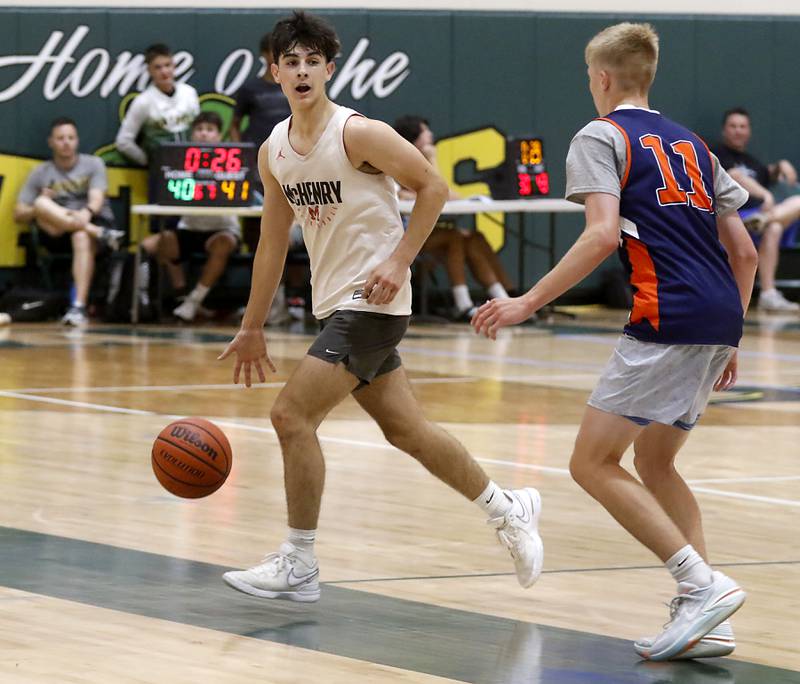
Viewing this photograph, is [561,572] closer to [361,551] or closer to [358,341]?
[361,551]

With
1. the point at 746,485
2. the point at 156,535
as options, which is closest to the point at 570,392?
the point at 746,485

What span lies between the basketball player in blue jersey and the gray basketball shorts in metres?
0.87

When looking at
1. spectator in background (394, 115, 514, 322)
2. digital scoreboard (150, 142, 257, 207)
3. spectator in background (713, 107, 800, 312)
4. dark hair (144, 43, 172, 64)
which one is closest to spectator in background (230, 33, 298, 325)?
digital scoreboard (150, 142, 257, 207)

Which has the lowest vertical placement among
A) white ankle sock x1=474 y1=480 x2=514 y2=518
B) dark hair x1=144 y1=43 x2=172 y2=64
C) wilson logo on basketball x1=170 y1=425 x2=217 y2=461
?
white ankle sock x1=474 y1=480 x2=514 y2=518

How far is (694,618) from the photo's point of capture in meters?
4.99

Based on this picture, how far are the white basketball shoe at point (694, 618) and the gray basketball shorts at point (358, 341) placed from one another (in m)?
1.38

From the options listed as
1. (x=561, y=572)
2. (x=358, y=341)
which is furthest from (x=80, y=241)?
(x=358, y=341)

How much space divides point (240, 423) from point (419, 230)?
179 inches

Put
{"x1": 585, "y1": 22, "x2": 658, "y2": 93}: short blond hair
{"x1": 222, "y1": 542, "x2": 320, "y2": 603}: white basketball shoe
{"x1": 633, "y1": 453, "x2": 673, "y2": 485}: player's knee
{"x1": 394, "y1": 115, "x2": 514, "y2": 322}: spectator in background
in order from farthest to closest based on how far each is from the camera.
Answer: {"x1": 394, "y1": 115, "x2": 514, "y2": 322}: spectator in background, {"x1": 222, "y1": 542, "x2": 320, "y2": 603}: white basketball shoe, {"x1": 633, "y1": 453, "x2": 673, "y2": 485}: player's knee, {"x1": 585, "y1": 22, "x2": 658, "y2": 93}: short blond hair

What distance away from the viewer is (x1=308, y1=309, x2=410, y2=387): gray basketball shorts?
19.1 ft

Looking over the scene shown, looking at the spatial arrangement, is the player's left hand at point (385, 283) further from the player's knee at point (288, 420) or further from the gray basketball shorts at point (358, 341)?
the player's knee at point (288, 420)

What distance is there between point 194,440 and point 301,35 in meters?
1.58

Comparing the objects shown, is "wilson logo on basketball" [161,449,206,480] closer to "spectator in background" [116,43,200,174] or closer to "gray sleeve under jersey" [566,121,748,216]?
"gray sleeve under jersey" [566,121,748,216]

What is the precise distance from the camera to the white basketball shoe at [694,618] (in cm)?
496
